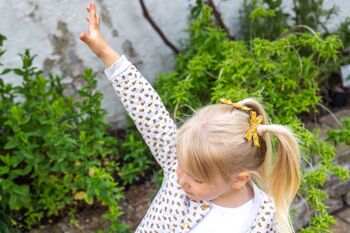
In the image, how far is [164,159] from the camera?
2137 mm

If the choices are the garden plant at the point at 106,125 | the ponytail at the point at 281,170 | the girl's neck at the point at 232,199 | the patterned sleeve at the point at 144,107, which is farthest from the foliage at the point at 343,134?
the patterned sleeve at the point at 144,107

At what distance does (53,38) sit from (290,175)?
1.87 metres

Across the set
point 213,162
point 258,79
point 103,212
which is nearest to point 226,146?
point 213,162

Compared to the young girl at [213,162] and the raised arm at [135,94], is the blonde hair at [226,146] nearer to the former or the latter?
the young girl at [213,162]

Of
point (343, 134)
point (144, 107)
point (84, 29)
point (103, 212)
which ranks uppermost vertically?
point (84, 29)

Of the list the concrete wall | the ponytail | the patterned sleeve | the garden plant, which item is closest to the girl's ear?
the ponytail

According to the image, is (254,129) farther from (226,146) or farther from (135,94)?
(135,94)

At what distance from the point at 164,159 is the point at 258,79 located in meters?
1.13

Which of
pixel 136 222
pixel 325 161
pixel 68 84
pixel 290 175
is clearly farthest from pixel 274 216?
pixel 68 84

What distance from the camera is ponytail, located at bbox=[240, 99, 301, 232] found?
76.3 inches

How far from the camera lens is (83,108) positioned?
3.00 meters

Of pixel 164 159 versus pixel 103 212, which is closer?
pixel 164 159

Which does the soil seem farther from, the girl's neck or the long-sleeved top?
the girl's neck

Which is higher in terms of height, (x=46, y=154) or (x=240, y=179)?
(x=46, y=154)
